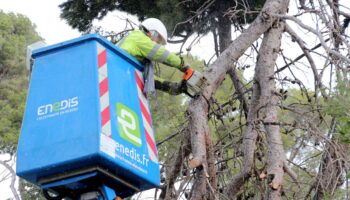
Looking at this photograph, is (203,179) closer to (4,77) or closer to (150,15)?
(150,15)

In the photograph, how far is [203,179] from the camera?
15.7 ft

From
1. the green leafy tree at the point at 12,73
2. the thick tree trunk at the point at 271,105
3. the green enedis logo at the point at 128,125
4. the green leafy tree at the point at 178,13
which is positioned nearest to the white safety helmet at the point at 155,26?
the thick tree trunk at the point at 271,105

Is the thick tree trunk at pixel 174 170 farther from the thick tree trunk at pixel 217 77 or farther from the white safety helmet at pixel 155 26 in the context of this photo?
the white safety helmet at pixel 155 26

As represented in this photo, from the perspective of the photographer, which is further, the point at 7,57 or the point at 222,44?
the point at 7,57

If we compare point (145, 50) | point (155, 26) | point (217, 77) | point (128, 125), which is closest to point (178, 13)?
point (155, 26)

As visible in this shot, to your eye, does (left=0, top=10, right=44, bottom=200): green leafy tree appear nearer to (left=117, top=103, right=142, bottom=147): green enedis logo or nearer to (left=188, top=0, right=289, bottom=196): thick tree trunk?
(left=188, top=0, right=289, bottom=196): thick tree trunk

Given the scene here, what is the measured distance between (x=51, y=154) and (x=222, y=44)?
2879 millimetres

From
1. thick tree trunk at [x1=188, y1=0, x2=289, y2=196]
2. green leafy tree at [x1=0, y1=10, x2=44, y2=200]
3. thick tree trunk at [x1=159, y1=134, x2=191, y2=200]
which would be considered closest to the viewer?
thick tree trunk at [x1=188, y1=0, x2=289, y2=196]

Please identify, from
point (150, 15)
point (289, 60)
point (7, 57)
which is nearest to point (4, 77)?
point (7, 57)

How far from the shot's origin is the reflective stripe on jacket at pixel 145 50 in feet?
16.8

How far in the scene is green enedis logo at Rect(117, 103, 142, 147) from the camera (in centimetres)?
450

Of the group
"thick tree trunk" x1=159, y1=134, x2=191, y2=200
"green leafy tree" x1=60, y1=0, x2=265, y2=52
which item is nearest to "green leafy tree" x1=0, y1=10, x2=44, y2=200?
"green leafy tree" x1=60, y1=0, x2=265, y2=52

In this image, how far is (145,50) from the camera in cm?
513

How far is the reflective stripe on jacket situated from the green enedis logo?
56 cm
